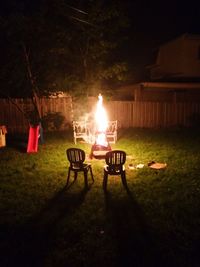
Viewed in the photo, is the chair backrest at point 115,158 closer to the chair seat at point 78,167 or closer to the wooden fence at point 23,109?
the chair seat at point 78,167

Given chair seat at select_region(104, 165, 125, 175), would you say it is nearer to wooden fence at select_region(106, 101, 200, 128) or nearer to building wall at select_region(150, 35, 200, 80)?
wooden fence at select_region(106, 101, 200, 128)

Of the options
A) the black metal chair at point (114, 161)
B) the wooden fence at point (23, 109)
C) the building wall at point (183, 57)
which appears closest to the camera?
the black metal chair at point (114, 161)

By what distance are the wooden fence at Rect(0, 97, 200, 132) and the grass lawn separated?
579 centimetres

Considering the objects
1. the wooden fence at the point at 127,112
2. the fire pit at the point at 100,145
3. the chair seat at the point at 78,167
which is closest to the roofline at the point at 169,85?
the wooden fence at the point at 127,112

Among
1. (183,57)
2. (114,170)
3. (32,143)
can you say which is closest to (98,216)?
(114,170)

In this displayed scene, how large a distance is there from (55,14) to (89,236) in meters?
13.4

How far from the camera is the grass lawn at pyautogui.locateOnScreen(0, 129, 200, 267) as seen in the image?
13.2 ft

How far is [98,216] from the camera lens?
5.18m

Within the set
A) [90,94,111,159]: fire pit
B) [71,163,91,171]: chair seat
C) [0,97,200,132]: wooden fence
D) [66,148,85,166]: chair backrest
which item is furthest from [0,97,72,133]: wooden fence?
[66,148,85,166]: chair backrest

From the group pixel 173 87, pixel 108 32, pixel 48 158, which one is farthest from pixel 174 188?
pixel 173 87

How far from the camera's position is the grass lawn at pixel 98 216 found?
13.2 feet

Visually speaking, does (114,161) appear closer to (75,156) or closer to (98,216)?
(75,156)

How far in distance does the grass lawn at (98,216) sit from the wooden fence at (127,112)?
5.79 m

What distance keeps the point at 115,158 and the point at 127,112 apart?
940cm
